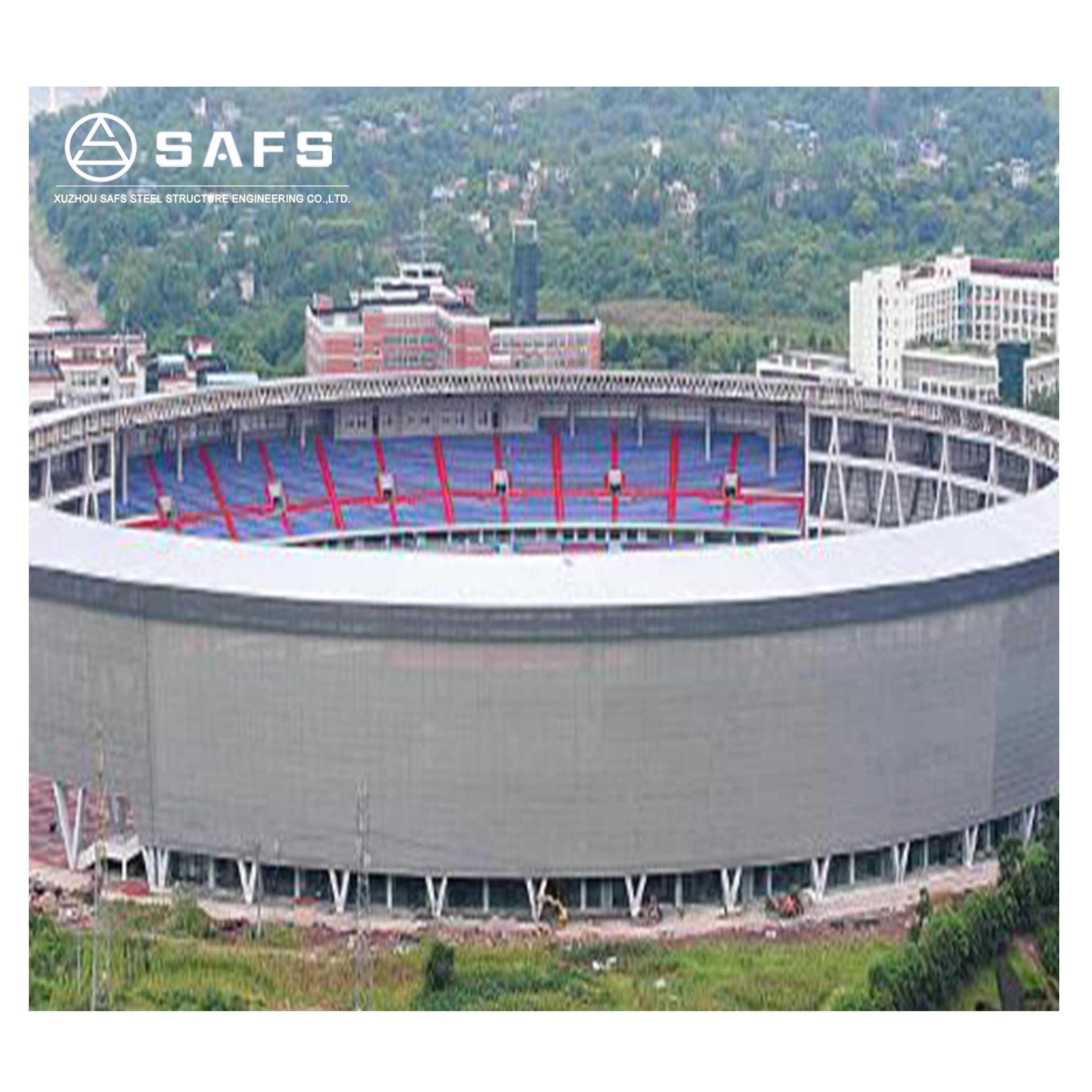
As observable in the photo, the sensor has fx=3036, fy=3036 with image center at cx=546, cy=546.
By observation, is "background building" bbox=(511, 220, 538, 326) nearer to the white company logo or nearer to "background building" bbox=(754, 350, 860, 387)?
"background building" bbox=(754, 350, 860, 387)

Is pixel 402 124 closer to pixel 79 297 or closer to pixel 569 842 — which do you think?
pixel 79 297

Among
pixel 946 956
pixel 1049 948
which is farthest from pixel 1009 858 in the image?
pixel 946 956

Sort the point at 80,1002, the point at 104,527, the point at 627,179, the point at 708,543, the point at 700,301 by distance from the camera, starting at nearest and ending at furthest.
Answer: the point at 80,1002, the point at 104,527, the point at 708,543, the point at 700,301, the point at 627,179

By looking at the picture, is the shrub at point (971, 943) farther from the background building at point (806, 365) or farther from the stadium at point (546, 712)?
the background building at point (806, 365)

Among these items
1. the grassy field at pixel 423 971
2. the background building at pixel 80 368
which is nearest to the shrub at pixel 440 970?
the grassy field at pixel 423 971

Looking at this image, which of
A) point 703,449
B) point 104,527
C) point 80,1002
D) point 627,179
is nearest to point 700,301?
point 627,179

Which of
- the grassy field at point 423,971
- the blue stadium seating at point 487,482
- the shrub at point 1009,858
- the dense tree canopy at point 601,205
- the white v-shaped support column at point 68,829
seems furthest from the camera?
the dense tree canopy at point 601,205
